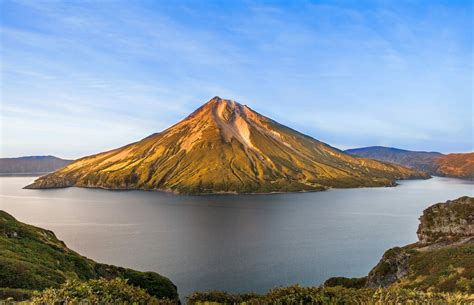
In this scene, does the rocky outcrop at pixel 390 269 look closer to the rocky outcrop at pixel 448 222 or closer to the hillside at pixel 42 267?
the rocky outcrop at pixel 448 222

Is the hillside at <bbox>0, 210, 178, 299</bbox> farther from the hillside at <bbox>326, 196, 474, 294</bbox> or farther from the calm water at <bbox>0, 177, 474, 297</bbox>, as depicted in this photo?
the hillside at <bbox>326, 196, 474, 294</bbox>

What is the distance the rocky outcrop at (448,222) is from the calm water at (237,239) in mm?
20945

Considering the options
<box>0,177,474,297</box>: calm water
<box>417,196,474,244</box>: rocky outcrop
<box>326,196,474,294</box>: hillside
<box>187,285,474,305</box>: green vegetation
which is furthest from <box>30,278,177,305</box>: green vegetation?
<box>417,196,474,244</box>: rocky outcrop

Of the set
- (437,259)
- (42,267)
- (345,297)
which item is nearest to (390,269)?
(437,259)

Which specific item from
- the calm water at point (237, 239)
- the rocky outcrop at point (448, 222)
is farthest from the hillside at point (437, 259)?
the calm water at point (237, 239)

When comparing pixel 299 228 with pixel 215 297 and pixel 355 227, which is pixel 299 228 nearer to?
pixel 355 227

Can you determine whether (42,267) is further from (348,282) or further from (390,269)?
(390,269)

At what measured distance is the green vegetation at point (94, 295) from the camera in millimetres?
16570

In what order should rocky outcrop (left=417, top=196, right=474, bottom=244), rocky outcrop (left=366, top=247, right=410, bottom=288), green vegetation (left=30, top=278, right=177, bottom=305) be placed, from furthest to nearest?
rocky outcrop (left=417, top=196, right=474, bottom=244) < rocky outcrop (left=366, top=247, right=410, bottom=288) < green vegetation (left=30, top=278, right=177, bottom=305)

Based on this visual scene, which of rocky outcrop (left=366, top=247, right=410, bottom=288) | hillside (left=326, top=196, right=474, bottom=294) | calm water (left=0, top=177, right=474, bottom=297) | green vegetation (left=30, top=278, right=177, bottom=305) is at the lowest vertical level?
calm water (left=0, top=177, right=474, bottom=297)

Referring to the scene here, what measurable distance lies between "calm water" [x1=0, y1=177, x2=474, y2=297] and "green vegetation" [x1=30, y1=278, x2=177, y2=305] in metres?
51.1

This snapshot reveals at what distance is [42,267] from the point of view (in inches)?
1501

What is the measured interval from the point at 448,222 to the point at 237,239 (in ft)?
229

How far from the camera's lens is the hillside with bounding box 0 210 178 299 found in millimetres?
32531
